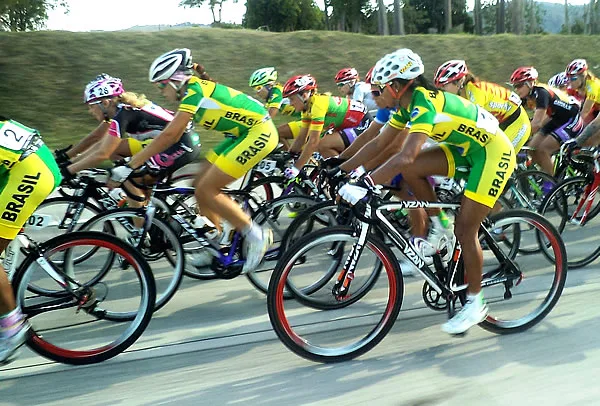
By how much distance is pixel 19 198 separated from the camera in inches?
135

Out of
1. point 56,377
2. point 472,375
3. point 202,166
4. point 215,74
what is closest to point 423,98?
point 472,375

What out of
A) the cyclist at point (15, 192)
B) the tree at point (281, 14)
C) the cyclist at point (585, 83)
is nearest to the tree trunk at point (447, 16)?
the tree at point (281, 14)

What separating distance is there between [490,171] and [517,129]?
300 cm

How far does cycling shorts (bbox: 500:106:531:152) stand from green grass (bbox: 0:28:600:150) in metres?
7.25

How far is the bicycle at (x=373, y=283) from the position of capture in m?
3.78

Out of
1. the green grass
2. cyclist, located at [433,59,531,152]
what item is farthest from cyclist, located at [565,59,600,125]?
the green grass

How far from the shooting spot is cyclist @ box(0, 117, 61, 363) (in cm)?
338

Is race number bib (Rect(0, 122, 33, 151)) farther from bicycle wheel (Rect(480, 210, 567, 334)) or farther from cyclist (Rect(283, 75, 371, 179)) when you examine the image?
bicycle wheel (Rect(480, 210, 567, 334))

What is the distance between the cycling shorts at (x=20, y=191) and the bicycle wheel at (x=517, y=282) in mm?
3031

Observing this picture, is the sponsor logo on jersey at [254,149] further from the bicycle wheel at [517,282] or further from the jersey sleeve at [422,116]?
the bicycle wheel at [517,282]

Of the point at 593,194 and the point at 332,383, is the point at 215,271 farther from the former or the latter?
the point at 593,194

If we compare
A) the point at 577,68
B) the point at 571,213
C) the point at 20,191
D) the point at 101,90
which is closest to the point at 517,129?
the point at 571,213

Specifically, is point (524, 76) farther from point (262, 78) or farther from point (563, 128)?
point (262, 78)

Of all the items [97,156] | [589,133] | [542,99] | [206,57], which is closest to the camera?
[97,156]
